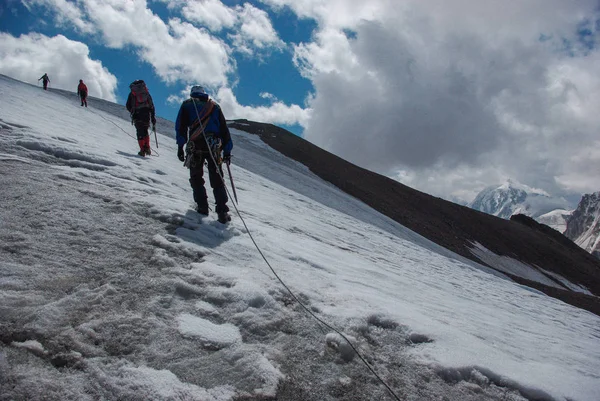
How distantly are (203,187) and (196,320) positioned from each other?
363 cm

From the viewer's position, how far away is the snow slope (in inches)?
106

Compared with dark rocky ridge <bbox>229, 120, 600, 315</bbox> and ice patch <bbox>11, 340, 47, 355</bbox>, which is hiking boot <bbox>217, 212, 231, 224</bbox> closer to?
ice patch <bbox>11, 340, 47, 355</bbox>

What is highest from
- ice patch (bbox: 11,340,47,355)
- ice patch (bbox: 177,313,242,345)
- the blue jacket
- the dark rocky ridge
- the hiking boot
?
the dark rocky ridge

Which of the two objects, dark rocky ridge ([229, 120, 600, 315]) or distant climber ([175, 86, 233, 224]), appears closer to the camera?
distant climber ([175, 86, 233, 224])

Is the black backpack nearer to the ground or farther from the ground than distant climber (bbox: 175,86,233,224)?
farther from the ground

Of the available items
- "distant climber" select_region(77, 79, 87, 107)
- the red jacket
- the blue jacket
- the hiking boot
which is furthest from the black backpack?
the red jacket

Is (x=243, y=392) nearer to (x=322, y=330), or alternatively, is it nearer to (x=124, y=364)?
(x=124, y=364)

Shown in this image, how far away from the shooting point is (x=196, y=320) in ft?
11.1

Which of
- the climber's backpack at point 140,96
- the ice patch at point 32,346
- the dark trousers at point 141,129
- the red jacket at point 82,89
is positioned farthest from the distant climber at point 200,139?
the red jacket at point 82,89

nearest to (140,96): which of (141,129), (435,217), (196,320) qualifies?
(141,129)

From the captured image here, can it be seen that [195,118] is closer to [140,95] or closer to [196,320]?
[196,320]

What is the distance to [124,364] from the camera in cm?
271

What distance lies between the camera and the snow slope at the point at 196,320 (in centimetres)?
271

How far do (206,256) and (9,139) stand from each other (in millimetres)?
4843
